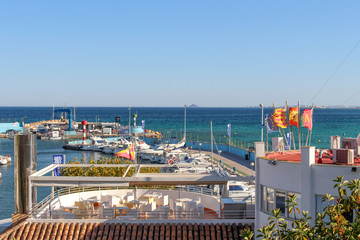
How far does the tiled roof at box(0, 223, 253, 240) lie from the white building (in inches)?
57.9

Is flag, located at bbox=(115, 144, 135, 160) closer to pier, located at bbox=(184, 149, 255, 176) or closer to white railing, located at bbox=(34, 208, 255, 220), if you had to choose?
white railing, located at bbox=(34, 208, 255, 220)

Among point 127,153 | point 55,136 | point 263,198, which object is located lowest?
point 55,136

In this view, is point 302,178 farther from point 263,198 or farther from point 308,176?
point 263,198

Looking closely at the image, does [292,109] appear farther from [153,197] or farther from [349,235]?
[349,235]

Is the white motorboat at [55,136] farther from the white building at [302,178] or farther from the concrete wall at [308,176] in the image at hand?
the concrete wall at [308,176]

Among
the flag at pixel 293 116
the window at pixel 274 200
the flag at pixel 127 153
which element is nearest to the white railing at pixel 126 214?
the window at pixel 274 200

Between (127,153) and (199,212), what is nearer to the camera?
(199,212)

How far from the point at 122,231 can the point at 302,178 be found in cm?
642

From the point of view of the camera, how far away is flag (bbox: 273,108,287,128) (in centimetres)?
1851

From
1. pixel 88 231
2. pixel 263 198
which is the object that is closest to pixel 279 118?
pixel 263 198

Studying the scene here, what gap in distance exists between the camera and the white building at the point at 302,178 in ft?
42.5

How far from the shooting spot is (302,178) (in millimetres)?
13398

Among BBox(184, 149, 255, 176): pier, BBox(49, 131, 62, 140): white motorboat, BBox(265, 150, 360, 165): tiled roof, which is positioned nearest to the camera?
BBox(265, 150, 360, 165): tiled roof

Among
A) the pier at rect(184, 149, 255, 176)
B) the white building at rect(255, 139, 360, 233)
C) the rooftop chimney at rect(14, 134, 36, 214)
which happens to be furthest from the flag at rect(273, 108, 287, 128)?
the pier at rect(184, 149, 255, 176)
